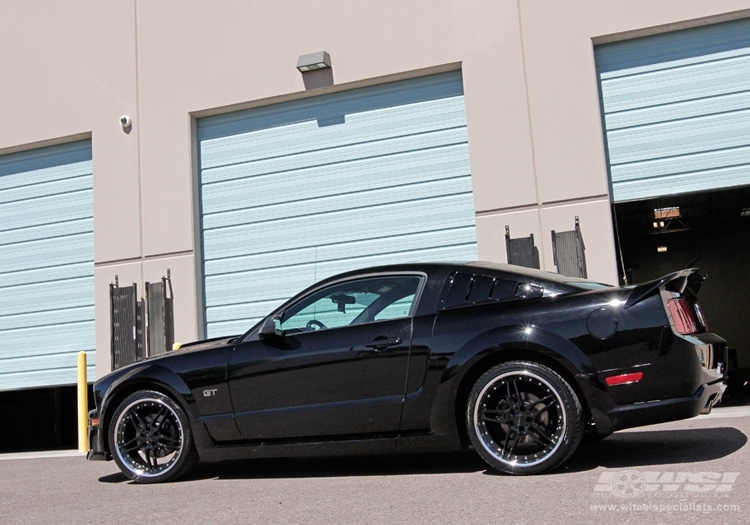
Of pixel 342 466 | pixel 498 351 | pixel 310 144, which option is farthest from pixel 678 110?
pixel 342 466

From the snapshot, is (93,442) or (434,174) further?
(434,174)

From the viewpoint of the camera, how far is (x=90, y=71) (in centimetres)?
1161

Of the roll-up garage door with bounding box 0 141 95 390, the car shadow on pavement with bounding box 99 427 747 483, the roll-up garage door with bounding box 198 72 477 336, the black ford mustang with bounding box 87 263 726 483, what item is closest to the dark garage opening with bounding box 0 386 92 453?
the roll-up garage door with bounding box 0 141 95 390

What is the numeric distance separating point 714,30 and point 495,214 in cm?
307

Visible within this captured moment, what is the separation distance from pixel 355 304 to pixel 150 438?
1794 mm

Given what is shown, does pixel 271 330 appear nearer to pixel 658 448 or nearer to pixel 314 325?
pixel 314 325

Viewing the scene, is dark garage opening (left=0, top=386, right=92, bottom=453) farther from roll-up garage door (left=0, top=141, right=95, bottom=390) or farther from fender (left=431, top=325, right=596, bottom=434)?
fender (left=431, top=325, right=596, bottom=434)

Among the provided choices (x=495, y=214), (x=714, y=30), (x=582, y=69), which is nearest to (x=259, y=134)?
(x=495, y=214)

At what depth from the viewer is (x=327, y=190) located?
1052 cm

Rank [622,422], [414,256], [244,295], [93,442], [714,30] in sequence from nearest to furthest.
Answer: [622,422]
[93,442]
[714,30]
[414,256]
[244,295]

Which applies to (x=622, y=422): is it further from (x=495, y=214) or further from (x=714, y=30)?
(x=714, y=30)

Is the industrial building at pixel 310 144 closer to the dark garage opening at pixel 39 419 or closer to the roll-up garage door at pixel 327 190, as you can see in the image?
the roll-up garage door at pixel 327 190

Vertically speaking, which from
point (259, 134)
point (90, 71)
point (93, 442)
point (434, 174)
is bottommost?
point (93, 442)

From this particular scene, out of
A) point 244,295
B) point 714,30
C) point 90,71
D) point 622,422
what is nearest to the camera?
point 622,422
